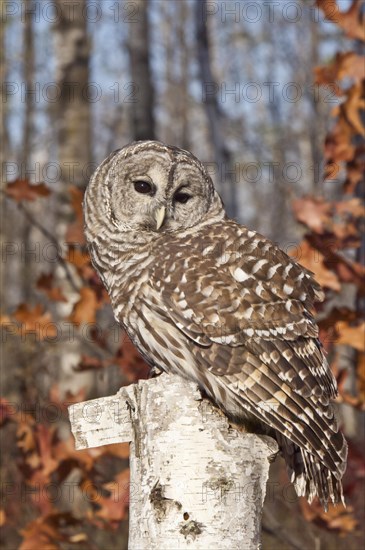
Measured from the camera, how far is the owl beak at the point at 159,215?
3.85 meters

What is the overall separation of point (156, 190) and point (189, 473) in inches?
58.9

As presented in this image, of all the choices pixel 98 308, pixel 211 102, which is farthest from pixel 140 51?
pixel 98 308

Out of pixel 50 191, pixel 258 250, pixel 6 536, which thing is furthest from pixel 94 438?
pixel 6 536

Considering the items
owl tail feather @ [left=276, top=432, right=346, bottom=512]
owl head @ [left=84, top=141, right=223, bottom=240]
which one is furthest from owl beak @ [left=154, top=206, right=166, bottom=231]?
owl tail feather @ [left=276, top=432, right=346, bottom=512]

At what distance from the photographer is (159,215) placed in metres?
3.87

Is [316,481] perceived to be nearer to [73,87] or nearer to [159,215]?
[159,215]

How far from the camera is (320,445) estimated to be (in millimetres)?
3303

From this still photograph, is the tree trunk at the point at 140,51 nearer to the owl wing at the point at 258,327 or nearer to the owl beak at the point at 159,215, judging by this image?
the owl beak at the point at 159,215

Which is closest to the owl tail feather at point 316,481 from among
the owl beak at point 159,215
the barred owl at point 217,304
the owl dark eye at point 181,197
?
the barred owl at point 217,304

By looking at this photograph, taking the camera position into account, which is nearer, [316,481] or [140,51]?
[316,481]

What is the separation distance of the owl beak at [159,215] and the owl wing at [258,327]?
0.13m

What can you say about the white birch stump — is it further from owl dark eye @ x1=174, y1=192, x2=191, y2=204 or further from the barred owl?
owl dark eye @ x1=174, y1=192, x2=191, y2=204

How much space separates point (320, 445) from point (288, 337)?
1.55 ft

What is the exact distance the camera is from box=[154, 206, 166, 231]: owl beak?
385 centimetres
